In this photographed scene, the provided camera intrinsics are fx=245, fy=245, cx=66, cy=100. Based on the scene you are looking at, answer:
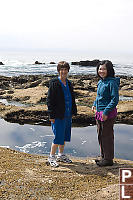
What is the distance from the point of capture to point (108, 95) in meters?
4.21

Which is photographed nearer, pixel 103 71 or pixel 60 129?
pixel 103 71

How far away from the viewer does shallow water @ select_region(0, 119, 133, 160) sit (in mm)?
5716

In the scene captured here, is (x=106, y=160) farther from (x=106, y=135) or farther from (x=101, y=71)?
(x=101, y=71)

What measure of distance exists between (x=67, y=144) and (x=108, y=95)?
234 cm

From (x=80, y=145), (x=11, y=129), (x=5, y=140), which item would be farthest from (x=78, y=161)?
(x=11, y=129)

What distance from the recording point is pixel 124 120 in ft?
26.6

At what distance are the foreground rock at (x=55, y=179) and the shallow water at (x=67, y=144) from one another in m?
0.72

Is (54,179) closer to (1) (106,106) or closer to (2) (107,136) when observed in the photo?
(2) (107,136)

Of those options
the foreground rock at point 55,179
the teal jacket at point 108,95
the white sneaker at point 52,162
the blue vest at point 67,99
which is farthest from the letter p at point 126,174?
the blue vest at point 67,99

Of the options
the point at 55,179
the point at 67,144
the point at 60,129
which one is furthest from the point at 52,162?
the point at 67,144

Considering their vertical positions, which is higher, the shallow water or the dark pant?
the dark pant

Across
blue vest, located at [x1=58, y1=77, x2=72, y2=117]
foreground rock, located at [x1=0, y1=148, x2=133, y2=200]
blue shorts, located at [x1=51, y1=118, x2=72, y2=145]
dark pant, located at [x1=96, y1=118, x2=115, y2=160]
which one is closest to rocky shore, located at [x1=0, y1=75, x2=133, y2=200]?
foreground rock, located at [x1=0, y1=148, x2=133, y2=200]

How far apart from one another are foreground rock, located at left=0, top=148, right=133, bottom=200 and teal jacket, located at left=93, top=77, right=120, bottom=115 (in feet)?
3.54

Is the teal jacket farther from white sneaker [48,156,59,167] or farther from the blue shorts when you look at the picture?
white sneaker [48,156,59,167]
